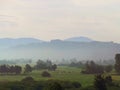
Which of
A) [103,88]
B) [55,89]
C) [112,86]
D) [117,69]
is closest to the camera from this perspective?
[55,89]

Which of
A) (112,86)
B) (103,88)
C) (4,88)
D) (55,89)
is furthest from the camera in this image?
(112,86)

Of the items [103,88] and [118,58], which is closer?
[103,88]

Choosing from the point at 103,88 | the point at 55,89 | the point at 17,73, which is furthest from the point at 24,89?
the point at 17,73

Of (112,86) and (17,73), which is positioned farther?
(17,73)

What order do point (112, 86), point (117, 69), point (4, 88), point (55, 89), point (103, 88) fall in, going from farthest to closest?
point (117, 69) < point (112, 86) < point (4, 88) < point (103, 88) < point (55, 89)

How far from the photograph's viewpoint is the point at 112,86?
403ft

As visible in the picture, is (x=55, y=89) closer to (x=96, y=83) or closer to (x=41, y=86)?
(x=96, y=83)

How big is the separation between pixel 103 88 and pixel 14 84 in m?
36.1

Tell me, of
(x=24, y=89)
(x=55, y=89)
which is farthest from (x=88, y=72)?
(x=55, y=89)

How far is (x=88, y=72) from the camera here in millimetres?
196125

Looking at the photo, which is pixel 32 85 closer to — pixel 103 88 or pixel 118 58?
pixel 103 88

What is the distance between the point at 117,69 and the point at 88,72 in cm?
1705

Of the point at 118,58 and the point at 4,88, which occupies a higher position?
the point at 118,58

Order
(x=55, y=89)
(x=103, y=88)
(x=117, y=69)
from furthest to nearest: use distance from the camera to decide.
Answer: (x=117, y=69) → (x=103, y=88) → (x=55, y=89)
